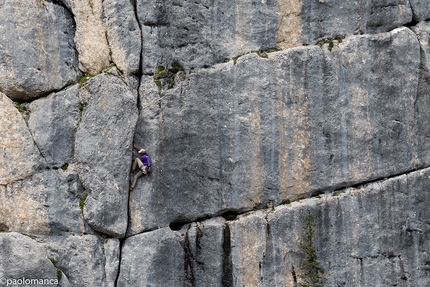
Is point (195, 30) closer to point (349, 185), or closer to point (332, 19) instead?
point (332, 19)

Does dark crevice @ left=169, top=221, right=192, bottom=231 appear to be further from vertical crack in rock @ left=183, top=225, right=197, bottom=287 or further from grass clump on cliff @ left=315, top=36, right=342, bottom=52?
grass clump on cliff @ left=315, top=36, right=342, bottom=52

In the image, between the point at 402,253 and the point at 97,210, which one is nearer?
the point at 97,210

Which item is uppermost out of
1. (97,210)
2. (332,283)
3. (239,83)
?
(239,83)

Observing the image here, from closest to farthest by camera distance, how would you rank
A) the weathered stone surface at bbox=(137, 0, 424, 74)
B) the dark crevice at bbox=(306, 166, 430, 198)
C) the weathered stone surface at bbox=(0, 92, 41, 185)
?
the weathered stone surface at bbox=(0, 92, 41, 185) → the weathered stone surface at bbox=(137, 0, 424, 74) → the dark crevice at bbox=(306, 166, 430, 198)

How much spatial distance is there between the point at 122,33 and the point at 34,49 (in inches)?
80.3

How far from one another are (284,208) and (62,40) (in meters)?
6.52

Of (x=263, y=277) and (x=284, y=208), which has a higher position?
(x=284, y=208)

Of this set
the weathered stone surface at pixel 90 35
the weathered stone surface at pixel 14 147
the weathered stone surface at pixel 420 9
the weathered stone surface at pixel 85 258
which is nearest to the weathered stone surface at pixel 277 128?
the weathered stone surface at pixel 420 9

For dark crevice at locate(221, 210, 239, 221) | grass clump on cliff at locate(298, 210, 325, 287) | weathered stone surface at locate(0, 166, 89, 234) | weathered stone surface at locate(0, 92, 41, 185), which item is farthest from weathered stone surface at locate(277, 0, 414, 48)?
weathered stone surface at locate(0, 92, 41, 185)

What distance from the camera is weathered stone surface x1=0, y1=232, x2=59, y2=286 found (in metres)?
14.1

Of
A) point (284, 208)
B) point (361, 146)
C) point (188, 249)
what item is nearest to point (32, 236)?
point (188, 249)

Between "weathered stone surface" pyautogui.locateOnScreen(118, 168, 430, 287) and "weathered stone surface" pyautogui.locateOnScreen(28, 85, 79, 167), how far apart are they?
2582mm

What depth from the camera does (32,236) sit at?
1461cm

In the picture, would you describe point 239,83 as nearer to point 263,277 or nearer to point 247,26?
point 247,26
